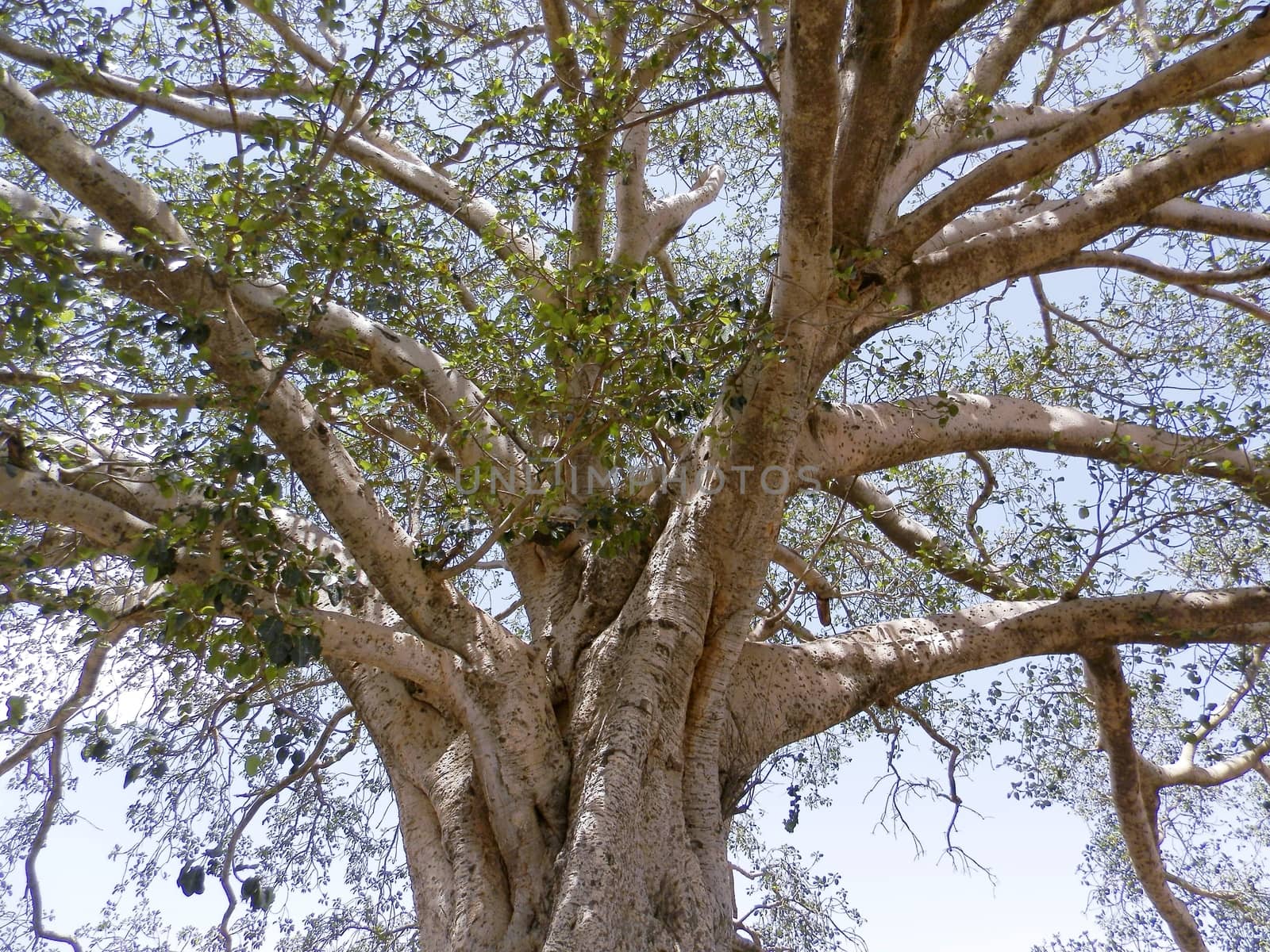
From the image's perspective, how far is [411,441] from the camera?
14.6 ft

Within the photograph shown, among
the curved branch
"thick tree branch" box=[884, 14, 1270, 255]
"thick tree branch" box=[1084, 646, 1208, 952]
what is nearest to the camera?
"thick tree branch" box=[884, 14, 1270, 255]

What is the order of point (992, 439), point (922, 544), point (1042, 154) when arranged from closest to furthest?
point (1042, 154), point (992, 439), point (922, 544)

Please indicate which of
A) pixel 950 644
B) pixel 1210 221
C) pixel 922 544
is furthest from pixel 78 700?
pixel 1210 221

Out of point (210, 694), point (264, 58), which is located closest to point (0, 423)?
point (264, 58)

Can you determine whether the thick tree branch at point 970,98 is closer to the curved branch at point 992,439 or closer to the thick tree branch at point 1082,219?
the thick tree branch at point 1082,219

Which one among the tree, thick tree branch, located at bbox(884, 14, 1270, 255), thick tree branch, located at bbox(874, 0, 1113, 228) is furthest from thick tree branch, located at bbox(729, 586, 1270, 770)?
thick tree branch, located at bbox(874, 0, 1113, 228)

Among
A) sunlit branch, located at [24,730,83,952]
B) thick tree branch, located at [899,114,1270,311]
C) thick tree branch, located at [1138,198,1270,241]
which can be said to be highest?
thick tree branch, located at [1138,198,1270,241]

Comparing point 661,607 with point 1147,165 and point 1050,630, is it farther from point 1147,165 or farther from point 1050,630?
point 1147,165

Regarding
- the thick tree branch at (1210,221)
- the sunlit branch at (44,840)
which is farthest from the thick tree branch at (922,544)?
the sunlit branch at (44,840)

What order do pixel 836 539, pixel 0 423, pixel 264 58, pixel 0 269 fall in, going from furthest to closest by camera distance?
1. pixel 836 539
2. pixel 264 58
3. pixel 0 423
4. pixel 0 269

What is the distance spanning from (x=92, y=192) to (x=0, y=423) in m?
0.82

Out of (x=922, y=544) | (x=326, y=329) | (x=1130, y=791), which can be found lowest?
(x=1130, y=791)

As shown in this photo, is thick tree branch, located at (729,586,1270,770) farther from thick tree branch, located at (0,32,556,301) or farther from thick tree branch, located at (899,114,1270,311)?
thick tree branch, located at (0,32,556,301)

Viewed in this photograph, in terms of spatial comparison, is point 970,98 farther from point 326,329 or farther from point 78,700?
point 78,700
